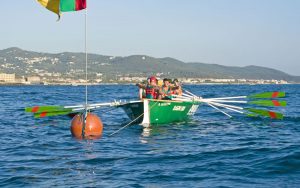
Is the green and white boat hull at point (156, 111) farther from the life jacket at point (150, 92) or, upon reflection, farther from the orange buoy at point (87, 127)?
the orange buoy at point (87, 127)

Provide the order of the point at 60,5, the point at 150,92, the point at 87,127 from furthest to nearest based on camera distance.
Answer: the point at 150,92 → the point at 87,127 → the point at 60,5

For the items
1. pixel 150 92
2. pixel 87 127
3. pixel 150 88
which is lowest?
pixel 87 127

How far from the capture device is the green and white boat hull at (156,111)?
22.5 metres

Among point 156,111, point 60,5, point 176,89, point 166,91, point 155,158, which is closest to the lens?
point 155,158

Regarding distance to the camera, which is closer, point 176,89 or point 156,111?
point 156,111

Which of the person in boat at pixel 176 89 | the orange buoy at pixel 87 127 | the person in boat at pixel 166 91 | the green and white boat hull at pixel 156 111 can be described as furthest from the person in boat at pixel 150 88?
the orange buoy at pixel 87 127

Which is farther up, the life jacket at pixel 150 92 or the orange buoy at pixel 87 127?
the life jacket at pixel 150 92

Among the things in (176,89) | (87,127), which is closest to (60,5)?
(87,127)

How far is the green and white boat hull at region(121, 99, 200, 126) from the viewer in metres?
22.5

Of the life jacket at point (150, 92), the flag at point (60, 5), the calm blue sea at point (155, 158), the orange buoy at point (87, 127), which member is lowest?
the calm blue sea at point (155, 158)

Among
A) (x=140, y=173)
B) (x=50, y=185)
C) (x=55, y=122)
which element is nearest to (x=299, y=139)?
(x=140, y=173)

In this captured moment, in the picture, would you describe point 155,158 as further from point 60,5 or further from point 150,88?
point 150,88

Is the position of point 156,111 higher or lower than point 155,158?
higher

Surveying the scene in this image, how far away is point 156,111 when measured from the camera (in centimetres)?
2280
